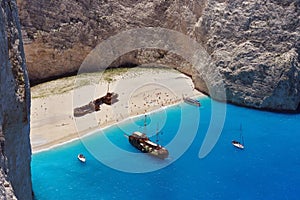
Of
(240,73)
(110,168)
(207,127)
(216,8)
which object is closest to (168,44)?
(216,8)

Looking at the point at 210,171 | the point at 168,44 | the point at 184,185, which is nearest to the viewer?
the point at 184,185

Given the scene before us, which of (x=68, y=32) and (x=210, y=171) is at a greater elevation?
(x=68, y=32)

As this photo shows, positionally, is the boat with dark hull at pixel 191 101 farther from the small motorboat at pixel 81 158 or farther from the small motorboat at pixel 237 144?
the small motorboat at pixel 81 158

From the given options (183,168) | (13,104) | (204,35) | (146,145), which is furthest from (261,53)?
(13,104)

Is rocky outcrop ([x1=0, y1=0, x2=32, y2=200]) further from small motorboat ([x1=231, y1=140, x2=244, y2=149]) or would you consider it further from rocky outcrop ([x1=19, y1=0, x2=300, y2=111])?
rocky outcrop ([x1=19, y1=0, x2=300, y2=111])

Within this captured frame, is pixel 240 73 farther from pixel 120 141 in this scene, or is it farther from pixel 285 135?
pixel 120 141

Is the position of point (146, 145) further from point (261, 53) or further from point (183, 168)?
point (261, 53)

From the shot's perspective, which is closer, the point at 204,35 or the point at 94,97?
the point at 94,97
